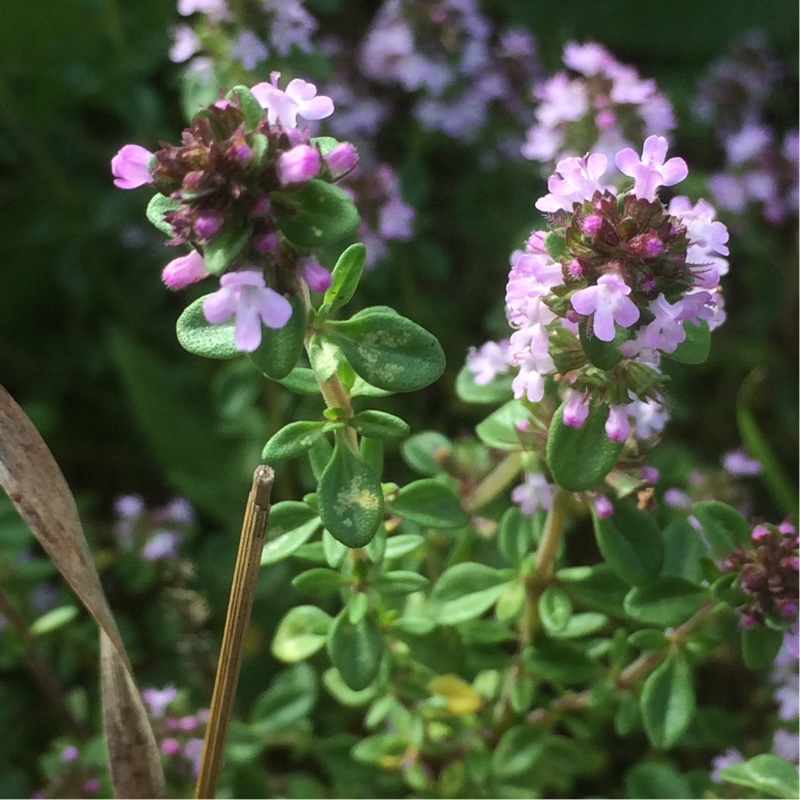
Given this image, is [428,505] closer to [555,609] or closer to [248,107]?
[555,609]

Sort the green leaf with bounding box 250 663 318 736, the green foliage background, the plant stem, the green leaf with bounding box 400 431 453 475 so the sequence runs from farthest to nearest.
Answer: the green foliage background
the green leaf with bounding box 250 663 318 736
the green leaf with bounding box 400 431 453 475
the plant stem

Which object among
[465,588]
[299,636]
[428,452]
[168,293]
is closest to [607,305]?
[465,588]

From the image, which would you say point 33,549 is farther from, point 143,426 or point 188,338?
point 188,338

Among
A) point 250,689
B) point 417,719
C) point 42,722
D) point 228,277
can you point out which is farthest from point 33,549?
point 228,277

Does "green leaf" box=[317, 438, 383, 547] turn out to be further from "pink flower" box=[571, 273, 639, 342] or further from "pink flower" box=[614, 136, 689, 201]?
"pink flower" box=[614, 136, 689, 201]

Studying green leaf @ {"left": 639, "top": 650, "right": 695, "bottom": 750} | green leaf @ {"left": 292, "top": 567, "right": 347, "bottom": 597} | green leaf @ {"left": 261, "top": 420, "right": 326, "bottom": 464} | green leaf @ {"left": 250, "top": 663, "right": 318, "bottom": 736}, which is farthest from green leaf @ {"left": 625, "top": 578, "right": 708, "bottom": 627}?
green leaf @ {"left": 250, "top": 663, "right": 318, "bottom": 736}

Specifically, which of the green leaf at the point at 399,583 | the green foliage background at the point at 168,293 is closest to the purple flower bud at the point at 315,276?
A: the green leaf at the point at 399,583
